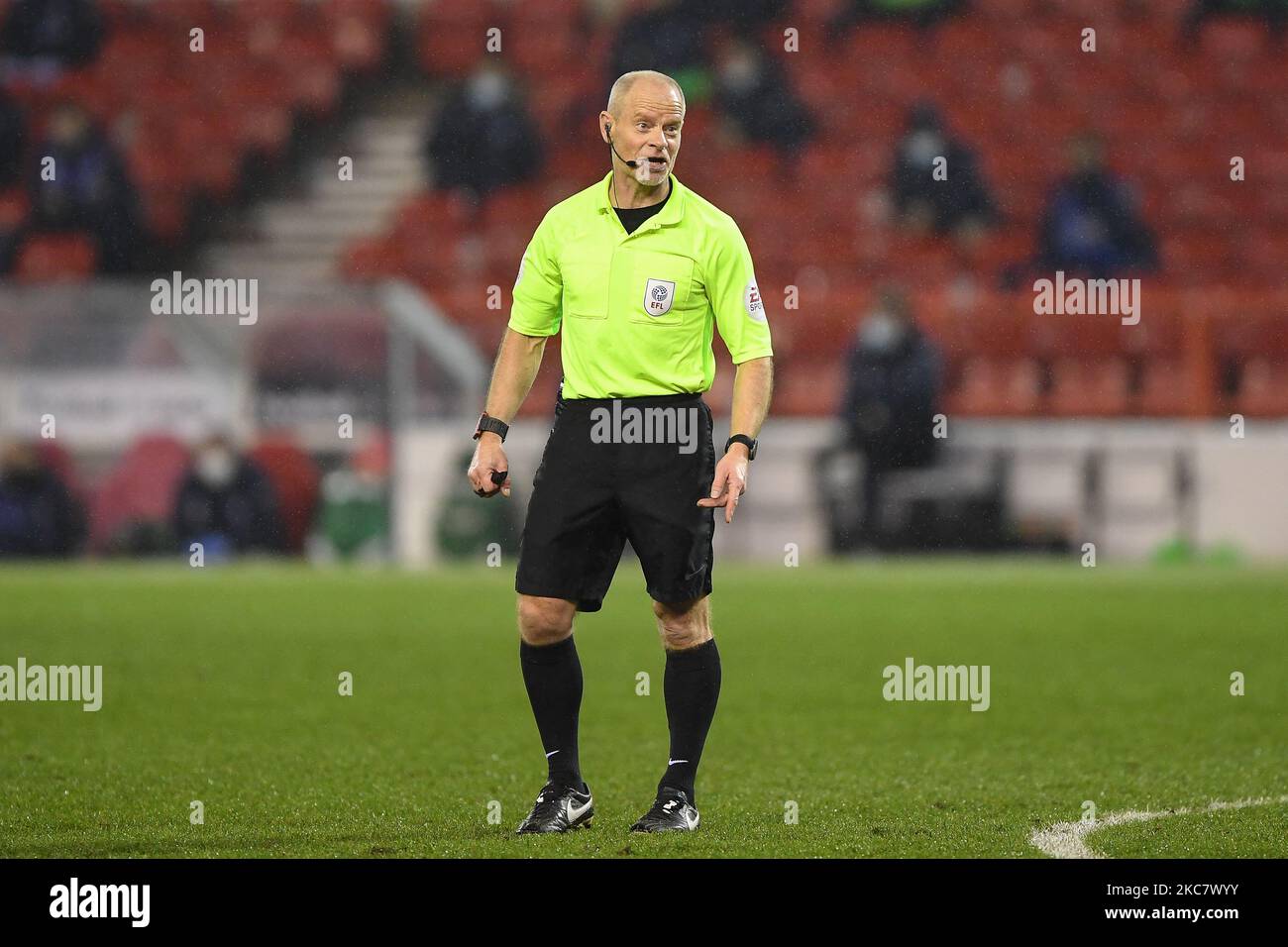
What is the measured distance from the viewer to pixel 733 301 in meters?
5.18

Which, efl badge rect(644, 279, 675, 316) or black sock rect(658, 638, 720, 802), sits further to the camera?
black sock rect(658, 638, 720, 802)

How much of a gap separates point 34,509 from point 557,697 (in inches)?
409

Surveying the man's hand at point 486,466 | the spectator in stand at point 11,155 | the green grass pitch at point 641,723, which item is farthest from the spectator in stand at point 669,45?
the man's hand at point 486,466

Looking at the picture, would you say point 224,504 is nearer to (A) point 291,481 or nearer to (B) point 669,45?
(A) point 291,481

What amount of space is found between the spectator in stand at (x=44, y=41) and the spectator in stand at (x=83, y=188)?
6.90ft

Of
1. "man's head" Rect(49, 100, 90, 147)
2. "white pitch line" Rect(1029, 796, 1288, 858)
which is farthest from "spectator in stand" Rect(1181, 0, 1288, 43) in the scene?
"white pitch line" Rect(1029, 796, 1288, 858)

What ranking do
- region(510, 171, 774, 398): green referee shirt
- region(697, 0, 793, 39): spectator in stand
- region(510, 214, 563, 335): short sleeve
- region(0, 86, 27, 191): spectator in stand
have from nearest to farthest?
region(510, 171, 774, 398): green referee shirt, region(510, 214, 563, 335): short sleeve, region(0, 86, 27, 191): spectator in stand, region(697, 0, 793, 39): spectator in stand

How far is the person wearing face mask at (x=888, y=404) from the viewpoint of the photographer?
14688 mm

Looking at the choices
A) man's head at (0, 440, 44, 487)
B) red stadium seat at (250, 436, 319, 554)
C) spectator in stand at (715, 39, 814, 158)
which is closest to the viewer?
man's head at (0, 440, 44, 487)

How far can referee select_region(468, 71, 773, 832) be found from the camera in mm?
5129

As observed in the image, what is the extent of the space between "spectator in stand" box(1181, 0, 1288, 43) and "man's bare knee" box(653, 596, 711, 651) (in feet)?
52.0

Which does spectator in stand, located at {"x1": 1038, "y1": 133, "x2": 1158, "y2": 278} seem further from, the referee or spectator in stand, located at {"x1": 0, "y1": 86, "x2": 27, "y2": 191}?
the referee

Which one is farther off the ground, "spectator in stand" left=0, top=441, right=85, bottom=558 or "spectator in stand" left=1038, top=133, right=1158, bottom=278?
"spectator in stand" left=1038, top=133, right=1158, bottom=278
